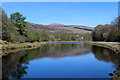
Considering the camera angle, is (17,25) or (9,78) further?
(17,25)

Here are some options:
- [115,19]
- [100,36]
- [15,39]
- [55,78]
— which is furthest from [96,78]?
[100,36]

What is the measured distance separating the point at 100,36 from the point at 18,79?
7722 centimetres

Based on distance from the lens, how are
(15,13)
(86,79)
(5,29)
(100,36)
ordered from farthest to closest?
(100,36) < (15,13) < (5,29) < (86,79)

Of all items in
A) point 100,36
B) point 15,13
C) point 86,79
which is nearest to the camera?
point 86,79

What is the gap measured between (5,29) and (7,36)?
2.20 metres

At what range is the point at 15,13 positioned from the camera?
54906 mm

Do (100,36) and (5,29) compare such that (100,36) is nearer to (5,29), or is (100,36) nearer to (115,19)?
(115,19)

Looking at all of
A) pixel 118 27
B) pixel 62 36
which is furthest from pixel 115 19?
pixel 62 36

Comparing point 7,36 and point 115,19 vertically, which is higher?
point 115,19

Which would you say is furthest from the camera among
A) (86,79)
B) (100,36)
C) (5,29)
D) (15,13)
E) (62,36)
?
(62,36)

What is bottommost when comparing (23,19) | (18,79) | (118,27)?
(18,79)

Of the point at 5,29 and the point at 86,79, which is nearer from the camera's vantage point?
the point at 86,79

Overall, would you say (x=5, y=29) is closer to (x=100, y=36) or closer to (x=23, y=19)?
(x=23, y=19)

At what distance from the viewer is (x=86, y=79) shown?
10.5 m
